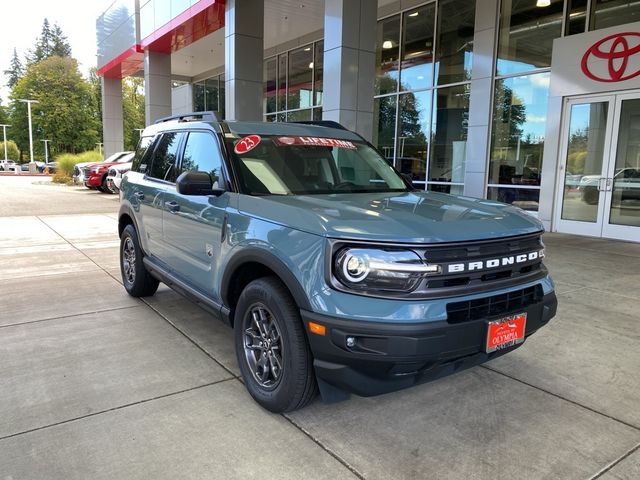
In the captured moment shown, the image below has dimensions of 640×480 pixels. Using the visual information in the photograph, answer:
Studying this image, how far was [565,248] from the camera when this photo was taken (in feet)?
28.7

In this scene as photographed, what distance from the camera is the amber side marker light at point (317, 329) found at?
99.3 inches

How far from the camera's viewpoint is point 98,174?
20312 mm

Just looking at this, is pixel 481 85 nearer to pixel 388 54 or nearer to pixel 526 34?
pixel 526 34

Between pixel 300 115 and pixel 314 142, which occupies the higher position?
pixel 300 115

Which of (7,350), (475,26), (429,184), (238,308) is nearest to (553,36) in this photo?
(475,26)

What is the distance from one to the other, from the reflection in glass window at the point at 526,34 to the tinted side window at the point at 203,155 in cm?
986

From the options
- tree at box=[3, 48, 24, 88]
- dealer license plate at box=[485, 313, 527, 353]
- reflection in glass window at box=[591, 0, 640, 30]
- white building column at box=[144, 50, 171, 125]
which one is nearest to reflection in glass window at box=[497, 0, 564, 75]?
reflection in glass window at box=[591, 0, 640, 30]

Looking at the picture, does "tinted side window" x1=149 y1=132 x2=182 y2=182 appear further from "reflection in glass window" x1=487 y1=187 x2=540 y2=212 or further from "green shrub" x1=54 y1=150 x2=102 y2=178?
"green shrub" x1=54 y1=150 x2=102 y2=178

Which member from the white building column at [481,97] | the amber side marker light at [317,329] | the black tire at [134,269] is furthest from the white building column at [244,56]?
the amber side marker light at [317,329]

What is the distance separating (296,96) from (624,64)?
519 inches

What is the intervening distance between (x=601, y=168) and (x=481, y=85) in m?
3.71

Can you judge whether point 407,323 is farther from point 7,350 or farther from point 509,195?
point 509,195

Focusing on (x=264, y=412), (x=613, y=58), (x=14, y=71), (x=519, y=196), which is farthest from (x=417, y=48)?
(x=14, y=71)

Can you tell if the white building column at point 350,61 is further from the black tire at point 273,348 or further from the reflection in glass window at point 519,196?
the black tire at point 273,348
